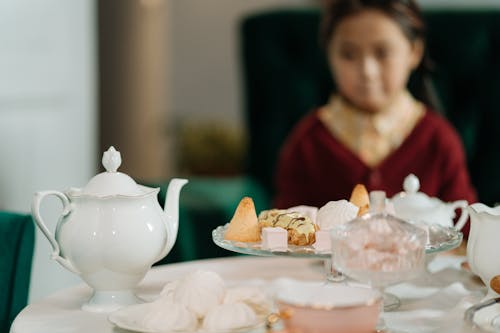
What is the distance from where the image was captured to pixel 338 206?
125 cm

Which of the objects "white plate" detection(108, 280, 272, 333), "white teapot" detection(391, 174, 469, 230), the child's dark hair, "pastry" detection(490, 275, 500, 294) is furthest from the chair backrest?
"white plate" detection(108, 280, 272, 333)

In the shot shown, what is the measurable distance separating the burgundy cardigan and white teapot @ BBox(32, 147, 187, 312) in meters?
1.05

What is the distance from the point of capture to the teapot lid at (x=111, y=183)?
123cm

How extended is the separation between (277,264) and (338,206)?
441 millimetres

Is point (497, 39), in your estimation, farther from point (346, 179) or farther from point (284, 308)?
point (284, 308)

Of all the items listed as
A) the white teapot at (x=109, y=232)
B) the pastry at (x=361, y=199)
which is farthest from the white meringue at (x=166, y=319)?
the pastry at (x=361, y=199)

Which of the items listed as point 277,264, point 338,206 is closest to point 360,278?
point 338,206

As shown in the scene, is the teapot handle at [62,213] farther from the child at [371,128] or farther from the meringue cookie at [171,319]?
the child at [371,128]

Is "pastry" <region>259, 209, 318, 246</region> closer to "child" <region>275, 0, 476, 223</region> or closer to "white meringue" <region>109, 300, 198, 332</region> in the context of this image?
"white meringue" <region>109, 300, 198, 332</region>

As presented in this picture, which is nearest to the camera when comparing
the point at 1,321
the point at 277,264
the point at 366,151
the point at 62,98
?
the point at 1,321

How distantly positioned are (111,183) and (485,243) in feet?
1.78

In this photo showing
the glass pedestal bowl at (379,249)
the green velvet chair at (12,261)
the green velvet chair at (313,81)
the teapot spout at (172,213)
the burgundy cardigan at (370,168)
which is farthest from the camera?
the green velvet chair at (313,81)

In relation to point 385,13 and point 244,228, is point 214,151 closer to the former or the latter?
point 385,13

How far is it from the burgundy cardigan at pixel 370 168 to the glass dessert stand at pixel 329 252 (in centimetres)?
86
